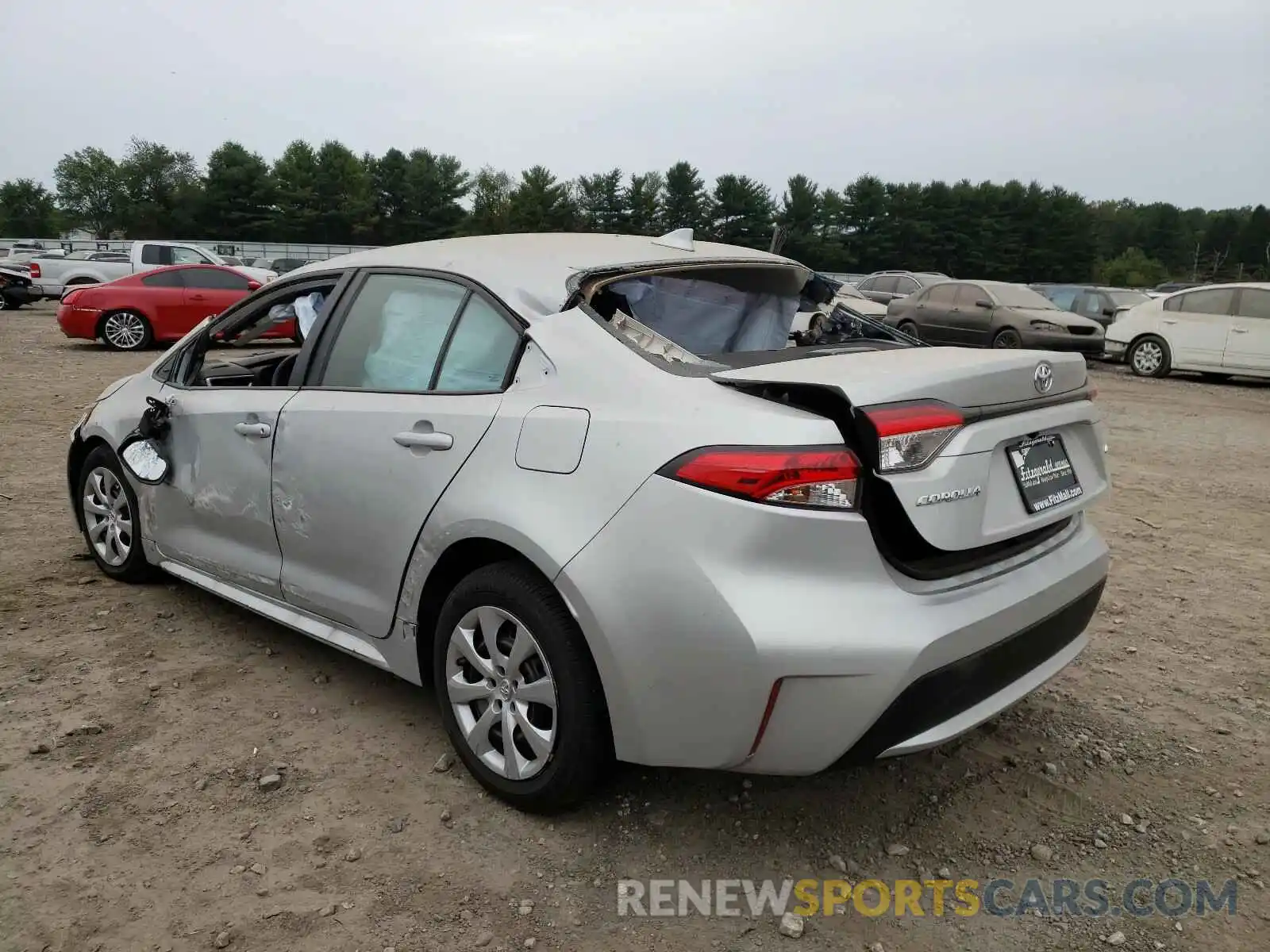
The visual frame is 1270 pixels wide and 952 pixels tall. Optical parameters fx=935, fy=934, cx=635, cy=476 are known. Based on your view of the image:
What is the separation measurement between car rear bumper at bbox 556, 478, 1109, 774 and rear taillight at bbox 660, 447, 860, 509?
0.03 m

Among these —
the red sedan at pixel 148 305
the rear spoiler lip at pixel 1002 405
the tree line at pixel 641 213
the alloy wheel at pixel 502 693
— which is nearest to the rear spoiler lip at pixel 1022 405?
the rear spoiler lip at pixel 1002 405

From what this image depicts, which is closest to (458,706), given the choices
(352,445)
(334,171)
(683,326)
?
(352,445)

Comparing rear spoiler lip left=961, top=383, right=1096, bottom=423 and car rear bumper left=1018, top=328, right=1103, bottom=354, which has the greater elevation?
rear spoiler lip left=961, top=383, right=1096, bottom=423

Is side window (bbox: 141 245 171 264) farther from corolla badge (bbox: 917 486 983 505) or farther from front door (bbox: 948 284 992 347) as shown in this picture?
corolla badge (bbox: 917 486 983 505)

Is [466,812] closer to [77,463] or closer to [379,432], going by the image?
[379,432]

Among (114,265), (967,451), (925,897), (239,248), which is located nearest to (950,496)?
(967,451)

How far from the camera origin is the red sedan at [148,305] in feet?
46.1

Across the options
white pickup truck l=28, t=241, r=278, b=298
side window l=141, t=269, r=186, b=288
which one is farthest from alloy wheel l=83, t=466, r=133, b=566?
white pickup truck l=28, t=241, r=278, b=298

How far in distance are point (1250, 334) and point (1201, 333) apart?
2.17 feet

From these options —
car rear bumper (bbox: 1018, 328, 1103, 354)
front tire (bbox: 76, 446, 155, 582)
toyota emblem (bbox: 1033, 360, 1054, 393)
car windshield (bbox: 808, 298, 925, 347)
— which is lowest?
front tire (bbox: 76, 446, 155, 582)

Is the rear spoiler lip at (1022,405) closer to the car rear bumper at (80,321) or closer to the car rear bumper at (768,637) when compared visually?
the car rear bumper at (768,637)

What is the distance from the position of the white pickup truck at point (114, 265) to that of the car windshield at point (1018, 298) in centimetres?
1319

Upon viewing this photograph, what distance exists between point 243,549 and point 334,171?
2856 inches

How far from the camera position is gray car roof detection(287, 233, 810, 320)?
8.94 ft
